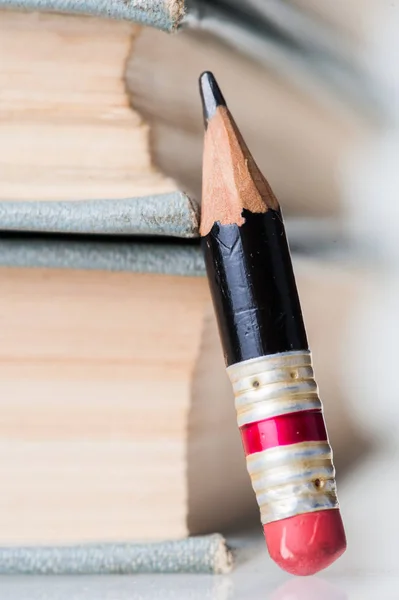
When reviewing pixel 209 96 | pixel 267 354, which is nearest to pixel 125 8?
pixel 209 96

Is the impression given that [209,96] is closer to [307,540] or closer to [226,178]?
[226,178]

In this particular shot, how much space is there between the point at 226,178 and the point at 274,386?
9cm

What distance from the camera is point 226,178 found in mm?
350

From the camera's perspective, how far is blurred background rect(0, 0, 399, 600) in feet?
1.22

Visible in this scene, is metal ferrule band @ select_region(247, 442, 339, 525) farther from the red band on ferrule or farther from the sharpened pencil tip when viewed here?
the sharpened pencil tip

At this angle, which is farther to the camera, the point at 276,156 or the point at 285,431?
the point at 276,156

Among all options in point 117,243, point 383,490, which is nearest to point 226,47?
point 117,243

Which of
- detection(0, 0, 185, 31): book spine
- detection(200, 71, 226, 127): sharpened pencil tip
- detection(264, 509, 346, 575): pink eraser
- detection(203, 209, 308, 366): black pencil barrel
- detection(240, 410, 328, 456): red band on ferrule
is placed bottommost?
detection(264, 509, 346, 575): pink eraser

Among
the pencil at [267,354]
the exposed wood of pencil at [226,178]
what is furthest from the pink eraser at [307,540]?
the exposed wood of pencil at [226,178]

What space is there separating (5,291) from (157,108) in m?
0.11

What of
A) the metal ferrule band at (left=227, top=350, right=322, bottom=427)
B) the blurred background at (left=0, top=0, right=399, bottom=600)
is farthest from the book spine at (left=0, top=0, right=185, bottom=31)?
the metal ferrule band at (left=227, top=350, right=322, bottom=427)

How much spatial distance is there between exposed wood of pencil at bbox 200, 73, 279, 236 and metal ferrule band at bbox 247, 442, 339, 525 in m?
0.10

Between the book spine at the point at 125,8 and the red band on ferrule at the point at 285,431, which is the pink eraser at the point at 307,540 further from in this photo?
the book spine at the point at 125,8

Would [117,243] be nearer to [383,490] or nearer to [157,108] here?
[157,108]
